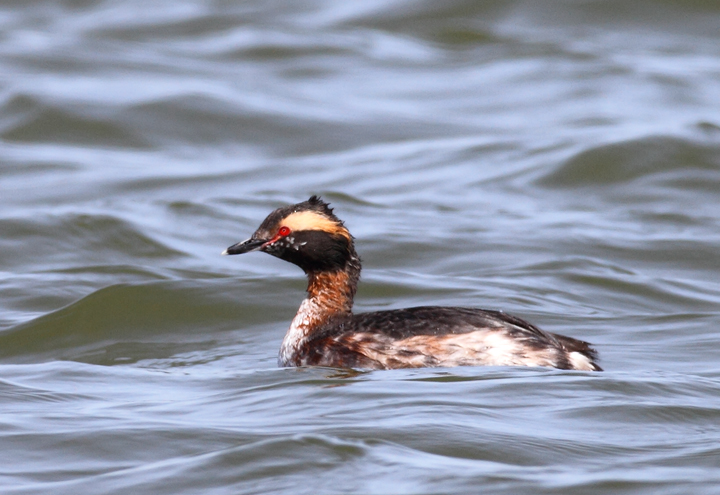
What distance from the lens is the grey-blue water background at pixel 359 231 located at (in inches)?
242

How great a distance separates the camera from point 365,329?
7.81m

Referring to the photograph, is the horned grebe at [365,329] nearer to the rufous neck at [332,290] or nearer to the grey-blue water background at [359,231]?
the rufous neck at [332,290]

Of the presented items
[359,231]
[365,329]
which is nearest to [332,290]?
[365,329]

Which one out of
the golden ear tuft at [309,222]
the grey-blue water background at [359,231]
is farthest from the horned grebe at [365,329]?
the grey-blue water background at [359,231]

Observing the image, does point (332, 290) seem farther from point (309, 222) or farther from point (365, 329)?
point (365, 329)

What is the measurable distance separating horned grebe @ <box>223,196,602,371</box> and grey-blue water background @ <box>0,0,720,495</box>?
17 cm

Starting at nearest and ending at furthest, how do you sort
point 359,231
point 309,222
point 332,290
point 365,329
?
1. point 365,329
2. point 309,222
3. point 332,290
4. point 359,231

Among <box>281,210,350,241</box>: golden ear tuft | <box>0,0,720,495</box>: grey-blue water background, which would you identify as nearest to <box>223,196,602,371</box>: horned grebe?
<box>281,210,350,241</box>: golden ear tuft

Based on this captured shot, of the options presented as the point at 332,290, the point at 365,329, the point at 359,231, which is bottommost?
the point at 365,329

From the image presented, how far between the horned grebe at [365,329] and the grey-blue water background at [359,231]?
0.17 metres

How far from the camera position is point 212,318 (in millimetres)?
10188

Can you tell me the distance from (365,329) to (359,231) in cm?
554

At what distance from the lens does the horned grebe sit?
7457mm

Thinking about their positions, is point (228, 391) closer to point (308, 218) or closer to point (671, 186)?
point (308, 218)
